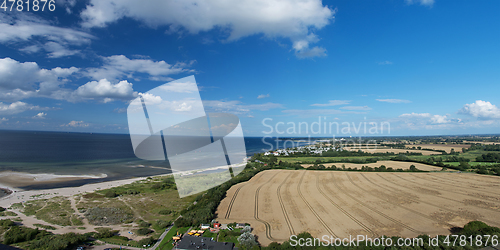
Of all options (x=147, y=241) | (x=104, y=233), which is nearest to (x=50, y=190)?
(x=104, y=233)

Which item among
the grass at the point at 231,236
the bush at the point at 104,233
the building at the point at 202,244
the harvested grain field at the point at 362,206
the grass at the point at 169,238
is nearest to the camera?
the building at the point at 202,244

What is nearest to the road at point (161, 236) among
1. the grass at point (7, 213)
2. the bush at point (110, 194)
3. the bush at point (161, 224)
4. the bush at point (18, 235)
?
the bush at point (161, 224)

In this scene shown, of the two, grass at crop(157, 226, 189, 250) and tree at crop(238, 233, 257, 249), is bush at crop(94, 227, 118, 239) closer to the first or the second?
grass at crop(157, 226, 189, 250)

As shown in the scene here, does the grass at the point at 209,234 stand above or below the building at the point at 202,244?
below

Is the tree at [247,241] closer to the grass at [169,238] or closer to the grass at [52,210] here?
the grass at [169,238]

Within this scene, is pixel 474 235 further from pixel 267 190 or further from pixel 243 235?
pixel 267 190

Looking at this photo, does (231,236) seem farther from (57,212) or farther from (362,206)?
(57,212)
